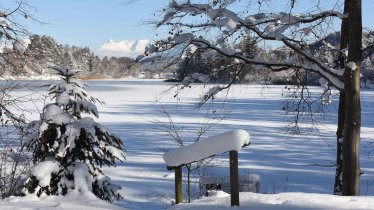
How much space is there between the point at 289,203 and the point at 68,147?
11.8ft

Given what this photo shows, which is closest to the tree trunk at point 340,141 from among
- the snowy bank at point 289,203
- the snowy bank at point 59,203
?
the snowy bank at point 289,203

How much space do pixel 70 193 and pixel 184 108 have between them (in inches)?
1040

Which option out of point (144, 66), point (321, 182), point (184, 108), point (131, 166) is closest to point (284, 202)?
point (144, 66)

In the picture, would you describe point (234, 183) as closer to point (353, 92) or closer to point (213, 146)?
point (213, 146)

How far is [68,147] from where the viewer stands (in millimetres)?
6801

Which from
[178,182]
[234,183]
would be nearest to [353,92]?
[234,183]

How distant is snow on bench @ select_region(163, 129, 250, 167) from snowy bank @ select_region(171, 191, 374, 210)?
1.65 feet

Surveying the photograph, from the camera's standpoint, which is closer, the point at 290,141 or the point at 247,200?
the point at 247,200

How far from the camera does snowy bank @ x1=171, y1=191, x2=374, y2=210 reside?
4301mm

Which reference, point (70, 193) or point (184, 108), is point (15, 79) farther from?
point (184, 108)

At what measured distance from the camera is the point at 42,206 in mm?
5535

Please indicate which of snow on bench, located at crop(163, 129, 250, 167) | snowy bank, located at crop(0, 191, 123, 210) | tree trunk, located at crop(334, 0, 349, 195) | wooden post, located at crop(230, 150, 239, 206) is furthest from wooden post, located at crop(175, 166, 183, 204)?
tree trunk, located at crop(334, 0, 349, 195)

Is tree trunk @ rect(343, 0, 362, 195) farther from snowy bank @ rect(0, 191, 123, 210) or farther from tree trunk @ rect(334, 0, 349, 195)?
snowy bank @ rect(0, 191, 123, 210)

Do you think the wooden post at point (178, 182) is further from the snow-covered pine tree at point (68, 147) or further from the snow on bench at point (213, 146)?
the snow-covered pine tree at point (68, 147)
